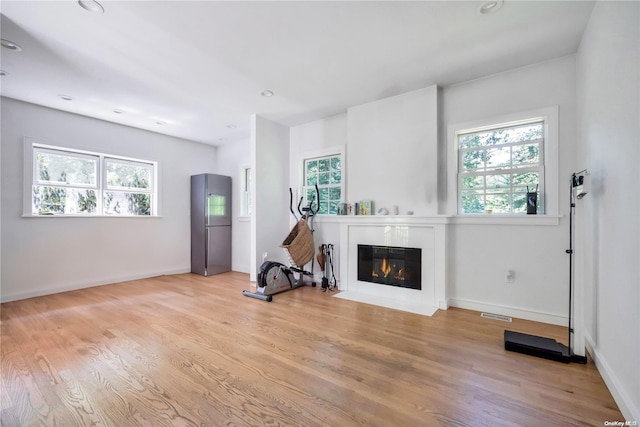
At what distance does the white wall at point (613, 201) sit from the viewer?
1537mm

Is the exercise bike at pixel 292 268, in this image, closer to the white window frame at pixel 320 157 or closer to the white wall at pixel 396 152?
the white window frame at pixel 320 157

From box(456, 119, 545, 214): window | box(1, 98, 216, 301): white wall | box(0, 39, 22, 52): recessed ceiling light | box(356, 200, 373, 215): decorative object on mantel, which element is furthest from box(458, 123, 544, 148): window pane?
box(1, 98, 216, 301): white wall

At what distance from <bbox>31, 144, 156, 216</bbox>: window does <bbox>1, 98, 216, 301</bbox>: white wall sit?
0.16m

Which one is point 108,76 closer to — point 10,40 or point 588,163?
point 10,40

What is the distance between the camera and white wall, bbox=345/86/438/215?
11.7 ft

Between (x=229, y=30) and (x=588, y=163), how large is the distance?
3445mm

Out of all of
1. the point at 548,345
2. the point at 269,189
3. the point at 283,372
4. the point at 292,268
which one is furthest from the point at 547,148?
the point at 269,189

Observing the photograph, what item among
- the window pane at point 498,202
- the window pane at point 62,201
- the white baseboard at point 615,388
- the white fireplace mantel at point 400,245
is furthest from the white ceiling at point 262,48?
the white baseboard at point 615,388

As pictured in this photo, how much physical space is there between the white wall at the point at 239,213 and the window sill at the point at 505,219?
414cm

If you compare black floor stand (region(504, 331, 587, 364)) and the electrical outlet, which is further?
the electrical outlet

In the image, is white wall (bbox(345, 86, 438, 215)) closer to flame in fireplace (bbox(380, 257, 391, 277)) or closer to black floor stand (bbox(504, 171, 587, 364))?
flame in fireplace (bbox(380, 257, 391, 277))

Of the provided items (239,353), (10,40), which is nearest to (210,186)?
(10,40)

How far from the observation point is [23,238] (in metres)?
3.98

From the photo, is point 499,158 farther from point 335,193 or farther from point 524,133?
point 335,193
